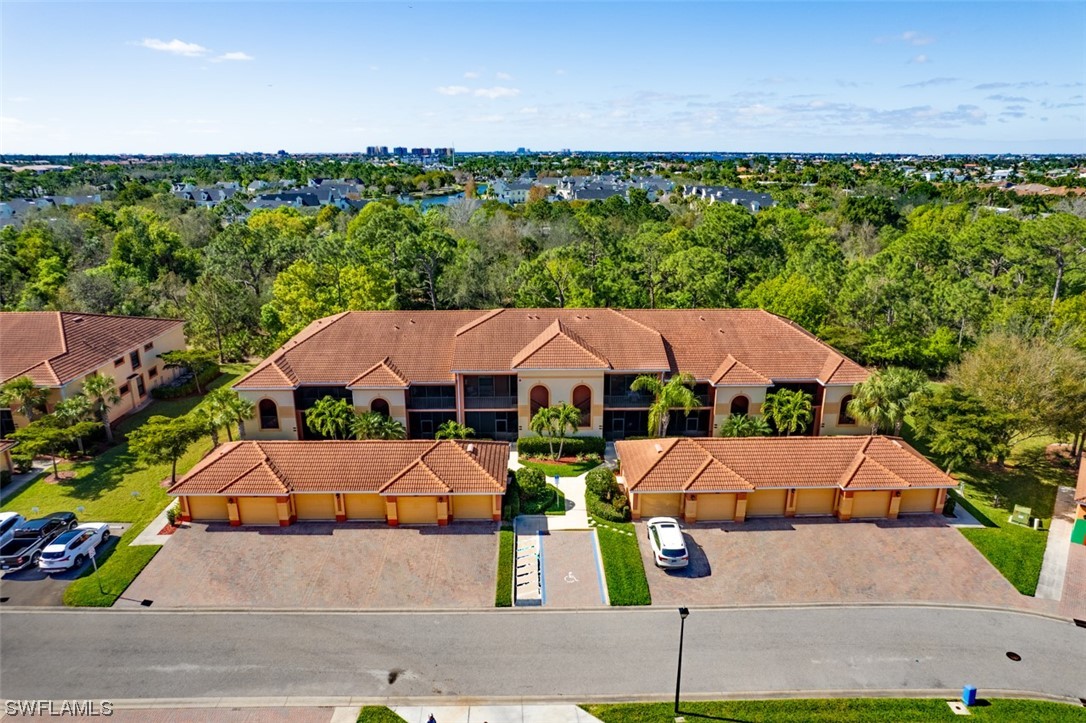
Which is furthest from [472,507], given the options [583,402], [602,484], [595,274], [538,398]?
[595,274]

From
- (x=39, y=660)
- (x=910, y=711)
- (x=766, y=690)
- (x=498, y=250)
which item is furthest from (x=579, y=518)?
(x=498, y=250)

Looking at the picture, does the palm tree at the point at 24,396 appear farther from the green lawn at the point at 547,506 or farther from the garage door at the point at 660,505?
the garage door at the point at 660,505

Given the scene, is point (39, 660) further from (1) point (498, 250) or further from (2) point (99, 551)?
(1) point (498, 250)

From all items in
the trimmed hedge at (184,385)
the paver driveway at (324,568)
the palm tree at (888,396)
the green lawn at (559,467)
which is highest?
the palm tree at (888,396)

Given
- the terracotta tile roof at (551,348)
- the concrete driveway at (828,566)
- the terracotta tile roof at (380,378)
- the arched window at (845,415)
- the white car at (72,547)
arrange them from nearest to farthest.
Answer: the concrete driveway at (828,566)
the white car at (72,547)
the terracotta tile roof at (380,378)
the terracotta tile roof at (551,348)
the arched window at (845,415)

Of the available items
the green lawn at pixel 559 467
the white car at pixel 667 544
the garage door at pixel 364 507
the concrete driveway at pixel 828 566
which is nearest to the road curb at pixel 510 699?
the concrete driveway at pixel 828 566

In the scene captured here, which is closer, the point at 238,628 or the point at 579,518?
the point at 238,628

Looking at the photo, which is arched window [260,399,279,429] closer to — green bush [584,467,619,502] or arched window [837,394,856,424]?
green bush [584,467,619,502]
